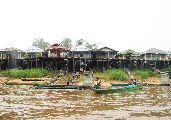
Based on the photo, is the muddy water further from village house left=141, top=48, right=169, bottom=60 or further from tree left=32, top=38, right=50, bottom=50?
tree left=32, top=38, right=50, bottom=50

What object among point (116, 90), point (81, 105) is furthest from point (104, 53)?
point (81, 105)

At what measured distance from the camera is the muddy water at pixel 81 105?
25.8 metres

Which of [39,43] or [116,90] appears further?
[39,43]

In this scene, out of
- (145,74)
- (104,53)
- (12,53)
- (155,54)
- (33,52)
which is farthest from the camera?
(12,53)

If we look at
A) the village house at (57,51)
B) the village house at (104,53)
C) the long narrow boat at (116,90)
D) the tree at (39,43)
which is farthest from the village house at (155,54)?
the tree at (39,43)

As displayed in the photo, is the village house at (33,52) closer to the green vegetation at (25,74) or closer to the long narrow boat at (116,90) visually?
the green vegetation at (25,74)

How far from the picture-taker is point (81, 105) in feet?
103

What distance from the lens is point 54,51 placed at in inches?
2963

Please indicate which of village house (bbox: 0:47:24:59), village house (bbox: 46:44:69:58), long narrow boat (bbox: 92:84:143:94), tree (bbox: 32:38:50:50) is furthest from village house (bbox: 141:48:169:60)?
tree (bbox: 32:38:50:50)

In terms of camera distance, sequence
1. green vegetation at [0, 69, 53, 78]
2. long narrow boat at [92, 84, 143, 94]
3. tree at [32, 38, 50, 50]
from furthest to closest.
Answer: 1. tree at [32, 38, 50, 50]
2. green vegetation at [0, 69, 53, 78]
3. long narrow boat at [92, 84, 143, 94]

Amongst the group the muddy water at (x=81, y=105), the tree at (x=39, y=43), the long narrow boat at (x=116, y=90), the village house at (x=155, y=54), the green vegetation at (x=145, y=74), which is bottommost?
the muddy water at (x=81, y=105)

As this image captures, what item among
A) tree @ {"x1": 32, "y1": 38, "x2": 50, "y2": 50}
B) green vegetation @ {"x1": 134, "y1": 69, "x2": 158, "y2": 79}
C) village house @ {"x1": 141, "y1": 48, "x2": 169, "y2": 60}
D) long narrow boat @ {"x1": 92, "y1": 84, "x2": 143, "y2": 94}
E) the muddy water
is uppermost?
tree @ {"x1": 32, "y1": 38, "x2": 50, "y2": 50}

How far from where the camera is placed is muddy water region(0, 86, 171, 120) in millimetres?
25844

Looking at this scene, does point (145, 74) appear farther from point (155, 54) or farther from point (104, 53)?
point (155, 54)
